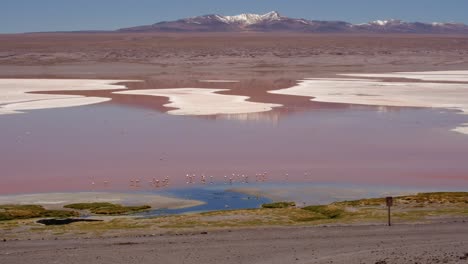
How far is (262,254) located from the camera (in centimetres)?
1295

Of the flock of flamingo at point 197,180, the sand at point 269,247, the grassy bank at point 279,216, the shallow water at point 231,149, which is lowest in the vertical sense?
the sand at point 269,247

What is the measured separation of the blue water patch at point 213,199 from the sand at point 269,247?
3.32m

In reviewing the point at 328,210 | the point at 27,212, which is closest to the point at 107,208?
the point at 27,212

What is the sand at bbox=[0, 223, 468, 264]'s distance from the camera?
12.4 metres

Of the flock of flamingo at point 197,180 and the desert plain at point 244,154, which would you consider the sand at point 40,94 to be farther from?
the flock of flamingo at point 197,180

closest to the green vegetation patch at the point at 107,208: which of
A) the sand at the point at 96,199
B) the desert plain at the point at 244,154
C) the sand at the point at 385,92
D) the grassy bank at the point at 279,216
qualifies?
the grassy bank at the point at 279,216

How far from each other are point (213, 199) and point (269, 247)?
6283 millimetres

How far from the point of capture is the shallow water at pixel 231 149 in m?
22.5

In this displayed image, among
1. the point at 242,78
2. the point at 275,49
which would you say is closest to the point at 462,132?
the point at 242,78

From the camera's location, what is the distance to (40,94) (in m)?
49.9

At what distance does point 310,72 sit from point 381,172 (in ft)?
175

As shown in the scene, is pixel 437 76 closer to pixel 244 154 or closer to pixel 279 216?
pixel 244 154

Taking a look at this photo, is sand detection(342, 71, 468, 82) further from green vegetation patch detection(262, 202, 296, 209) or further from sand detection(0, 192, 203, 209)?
sand detection(0, 192, 203, 209)

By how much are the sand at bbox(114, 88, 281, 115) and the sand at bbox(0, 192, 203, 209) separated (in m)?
18.8
